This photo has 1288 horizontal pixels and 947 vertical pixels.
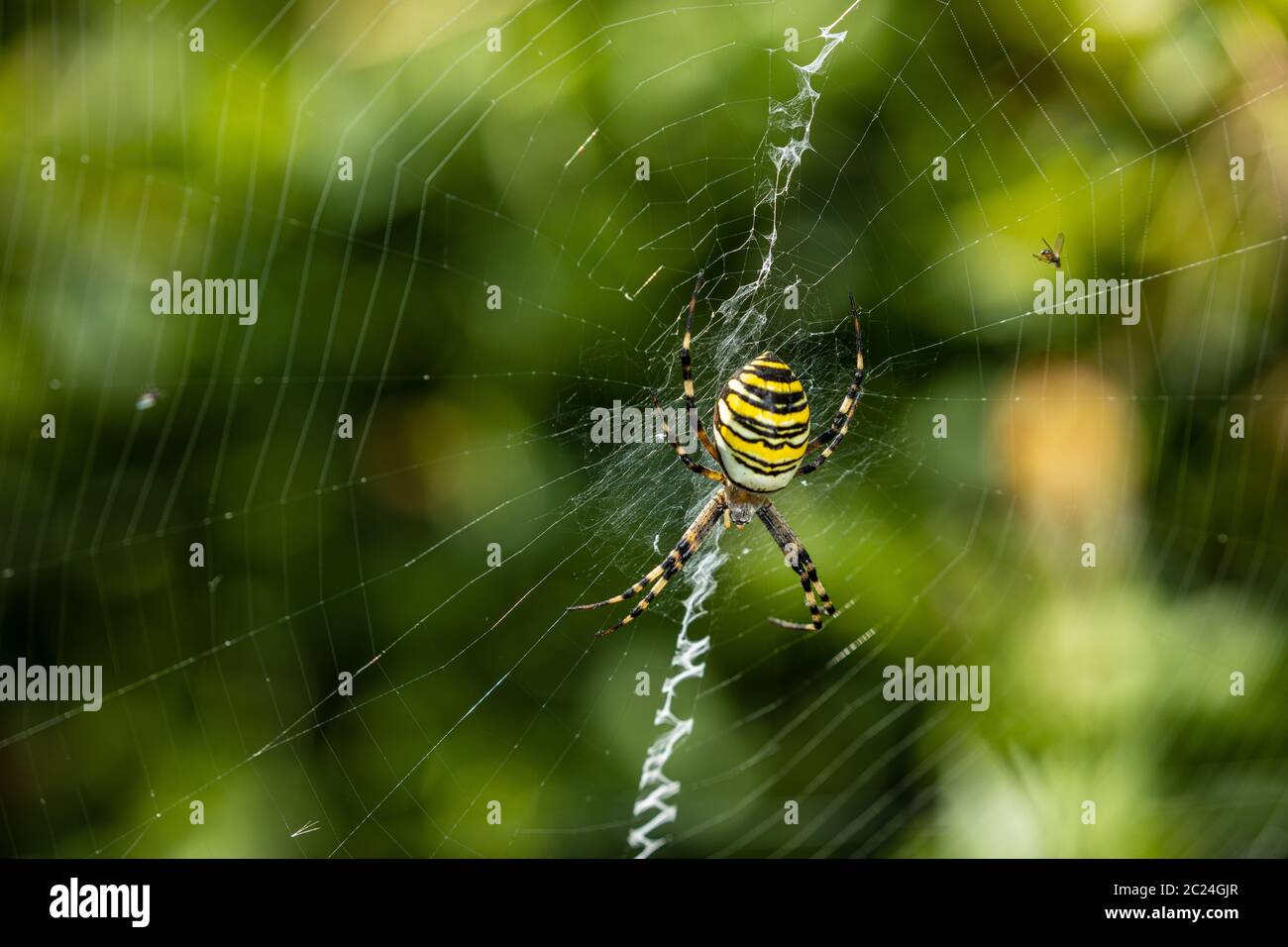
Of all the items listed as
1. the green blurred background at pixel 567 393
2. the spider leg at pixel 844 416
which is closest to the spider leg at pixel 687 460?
the green blurred background at pixel 567 393

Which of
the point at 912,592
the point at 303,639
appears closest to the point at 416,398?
the point at 303,639

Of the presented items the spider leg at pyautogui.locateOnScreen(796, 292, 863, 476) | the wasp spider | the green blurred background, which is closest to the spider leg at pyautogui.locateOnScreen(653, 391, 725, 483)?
the wasp spider

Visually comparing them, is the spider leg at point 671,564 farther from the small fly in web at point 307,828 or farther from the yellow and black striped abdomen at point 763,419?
the small fly in web at point 307,828

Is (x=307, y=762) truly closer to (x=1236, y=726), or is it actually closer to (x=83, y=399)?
(x=83, y=399)

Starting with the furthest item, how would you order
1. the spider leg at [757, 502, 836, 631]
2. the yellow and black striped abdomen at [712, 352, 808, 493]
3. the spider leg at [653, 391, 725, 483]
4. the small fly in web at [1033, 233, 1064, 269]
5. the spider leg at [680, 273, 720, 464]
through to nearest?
the spider leg at [757, 502, 836, 631] < the small fly in web at [1033, 233, 1064, 269] < the spider leg at [653, 391, 725, 483] < the spider leg at [680, 273, 720, 464] < the yellow and black striped abdomen at [712, 352, 808, 493]

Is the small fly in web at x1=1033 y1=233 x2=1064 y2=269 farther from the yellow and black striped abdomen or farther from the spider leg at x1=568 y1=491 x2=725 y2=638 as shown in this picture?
the spider leg at x1=568 y1=491 x2=725 y2=638

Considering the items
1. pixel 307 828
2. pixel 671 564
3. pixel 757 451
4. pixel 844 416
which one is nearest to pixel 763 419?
pixel 757 451
